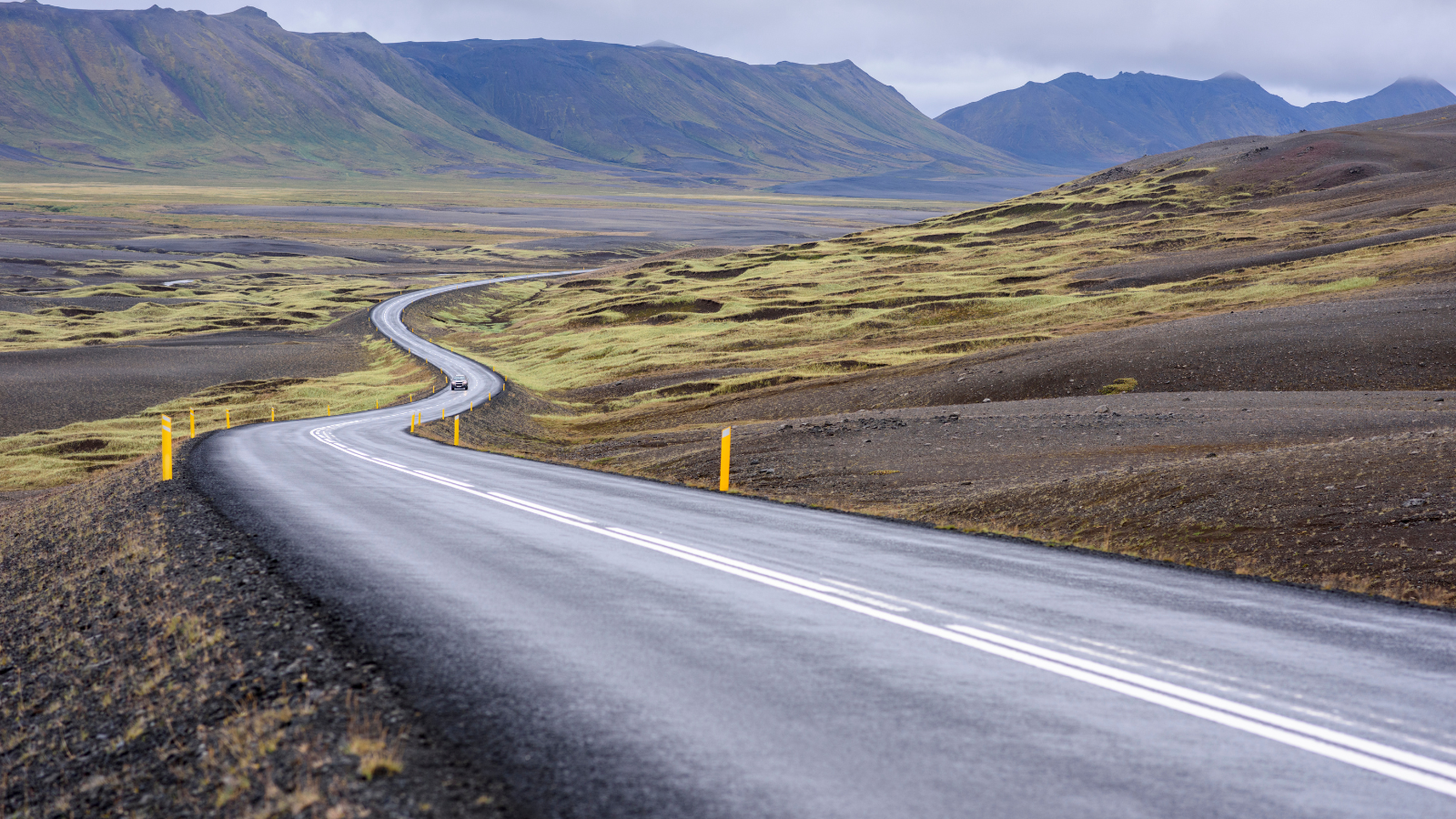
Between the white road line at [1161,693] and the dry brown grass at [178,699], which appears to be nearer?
the white road line at [1161,693]

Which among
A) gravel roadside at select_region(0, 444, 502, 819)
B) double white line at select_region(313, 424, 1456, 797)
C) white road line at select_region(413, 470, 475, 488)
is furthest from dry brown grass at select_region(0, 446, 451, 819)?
white road line at select_region(413, 470, 475, 488)

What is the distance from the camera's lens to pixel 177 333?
329 feet

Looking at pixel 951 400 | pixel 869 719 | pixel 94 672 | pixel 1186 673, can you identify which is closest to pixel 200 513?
pixel 94 672

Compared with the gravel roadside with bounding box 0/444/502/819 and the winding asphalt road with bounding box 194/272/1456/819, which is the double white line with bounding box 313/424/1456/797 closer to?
the winding asphalt road with bounding box 194/272/1456/819

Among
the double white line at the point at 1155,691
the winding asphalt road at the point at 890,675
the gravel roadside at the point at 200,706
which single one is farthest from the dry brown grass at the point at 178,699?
the double white line at the point at 1155,691

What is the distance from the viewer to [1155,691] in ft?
21.4

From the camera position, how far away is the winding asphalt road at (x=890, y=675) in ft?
17.1

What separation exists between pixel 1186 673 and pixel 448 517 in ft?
37.3

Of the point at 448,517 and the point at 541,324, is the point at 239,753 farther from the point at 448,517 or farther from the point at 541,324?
the point at 541,324

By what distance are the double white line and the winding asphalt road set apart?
0.08ft

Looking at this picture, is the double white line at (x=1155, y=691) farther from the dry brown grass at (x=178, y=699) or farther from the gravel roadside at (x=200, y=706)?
the dry brown grass at (x=178, y=699)

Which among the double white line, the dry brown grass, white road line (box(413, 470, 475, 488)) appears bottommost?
white road line (box(413, 470, 475, 488))

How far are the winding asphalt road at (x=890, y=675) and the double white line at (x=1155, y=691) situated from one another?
0.08ft

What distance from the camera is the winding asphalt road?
17.1 feet
